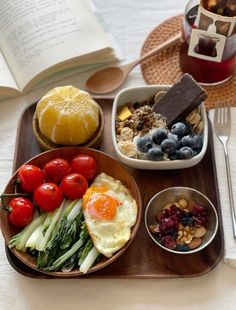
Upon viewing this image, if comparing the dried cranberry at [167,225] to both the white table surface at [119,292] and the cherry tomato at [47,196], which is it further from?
the cherry tomato at [47,196]

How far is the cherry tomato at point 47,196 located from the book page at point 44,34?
0.35 m

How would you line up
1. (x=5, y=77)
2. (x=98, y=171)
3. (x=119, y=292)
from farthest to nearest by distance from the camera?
(x=5, y=77) → (x=98, y=171) → (x=119, y=292)

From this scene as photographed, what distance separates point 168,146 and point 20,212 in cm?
33

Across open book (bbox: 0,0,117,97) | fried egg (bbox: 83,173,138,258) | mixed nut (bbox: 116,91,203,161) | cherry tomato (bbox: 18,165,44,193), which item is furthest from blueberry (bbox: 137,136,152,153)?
open book (bbox: 0,0,117,97)

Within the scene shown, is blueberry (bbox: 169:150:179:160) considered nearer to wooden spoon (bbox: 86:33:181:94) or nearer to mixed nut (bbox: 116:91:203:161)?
mixed nut (bbox: 116:91:203:161)

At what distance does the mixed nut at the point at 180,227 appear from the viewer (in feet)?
3.23

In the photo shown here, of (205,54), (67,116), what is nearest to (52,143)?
(67,116)

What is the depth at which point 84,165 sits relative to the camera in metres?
1.04

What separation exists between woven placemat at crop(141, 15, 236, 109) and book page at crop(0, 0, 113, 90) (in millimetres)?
127

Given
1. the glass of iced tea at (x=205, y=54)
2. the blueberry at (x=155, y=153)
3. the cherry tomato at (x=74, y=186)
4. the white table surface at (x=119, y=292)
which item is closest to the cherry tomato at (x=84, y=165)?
the cherry tomato at (x=74, y=186)

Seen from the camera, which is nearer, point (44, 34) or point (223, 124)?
point (223, 124)

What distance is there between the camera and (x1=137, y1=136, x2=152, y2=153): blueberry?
1.04 meters

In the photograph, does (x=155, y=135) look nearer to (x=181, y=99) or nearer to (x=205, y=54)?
(x=181, y=99)

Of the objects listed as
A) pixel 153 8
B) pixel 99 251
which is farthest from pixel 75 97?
pixel 153 8
